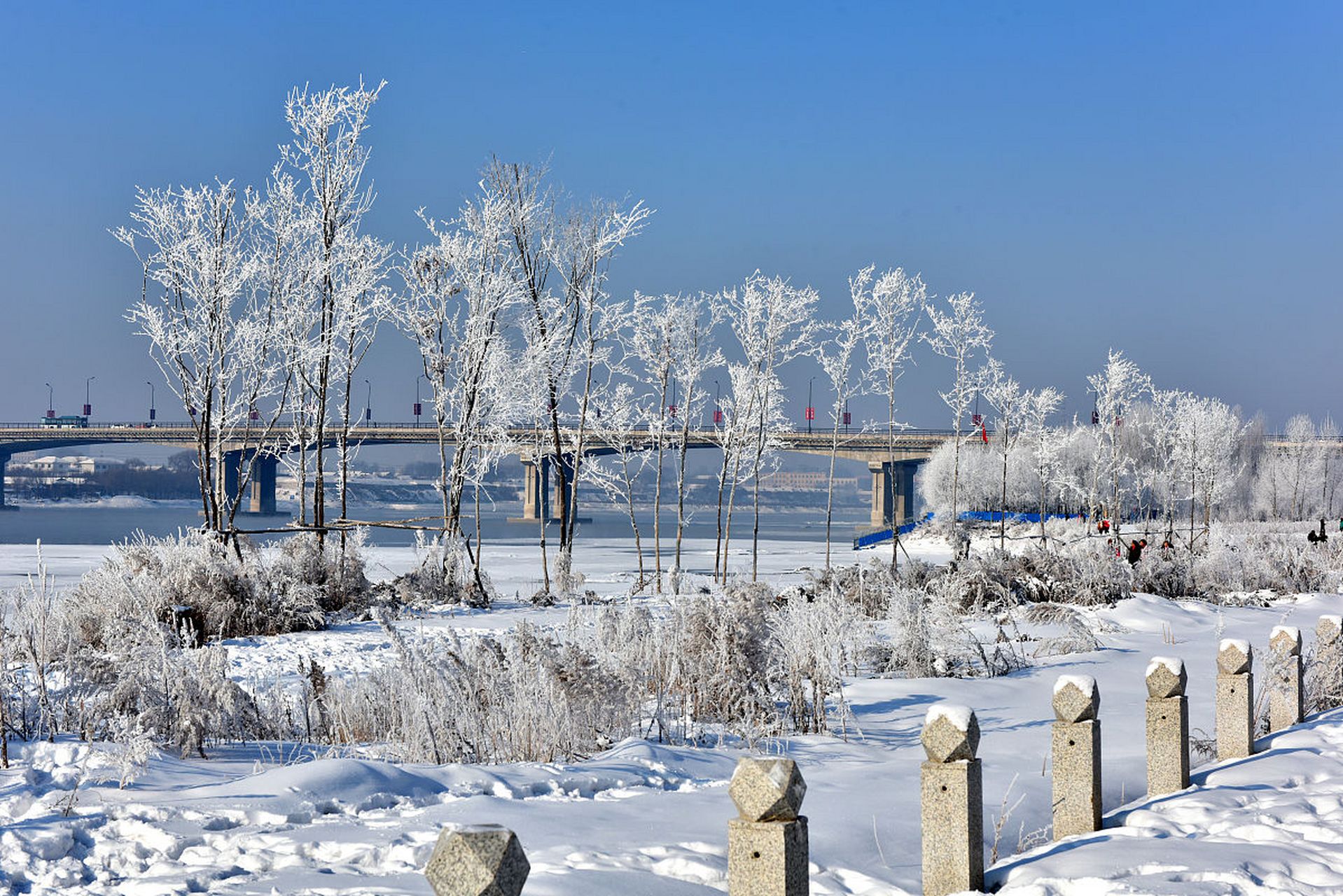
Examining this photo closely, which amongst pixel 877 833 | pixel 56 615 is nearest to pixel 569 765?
pixel 877 833

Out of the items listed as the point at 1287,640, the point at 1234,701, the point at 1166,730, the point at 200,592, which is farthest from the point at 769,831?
the point at 200,592

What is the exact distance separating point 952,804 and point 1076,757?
49.5 inches

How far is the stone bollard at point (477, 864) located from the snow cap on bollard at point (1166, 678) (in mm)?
4258

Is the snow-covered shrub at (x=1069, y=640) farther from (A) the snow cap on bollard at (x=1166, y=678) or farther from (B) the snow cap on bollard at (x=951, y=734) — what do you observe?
(B) the snow cap on bollard at (x=951, y=734)

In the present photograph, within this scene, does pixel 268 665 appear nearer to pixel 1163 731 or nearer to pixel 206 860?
pixel 206 860

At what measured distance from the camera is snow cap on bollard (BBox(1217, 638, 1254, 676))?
22.2ft

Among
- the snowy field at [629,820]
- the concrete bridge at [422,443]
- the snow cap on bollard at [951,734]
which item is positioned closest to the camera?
the snow cap on bollard at [951,734]

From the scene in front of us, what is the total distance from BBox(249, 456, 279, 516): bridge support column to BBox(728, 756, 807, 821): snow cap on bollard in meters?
83.6

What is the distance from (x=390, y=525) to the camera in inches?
630

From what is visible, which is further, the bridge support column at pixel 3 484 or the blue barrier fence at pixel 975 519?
the bridge support column at pixel 3 484

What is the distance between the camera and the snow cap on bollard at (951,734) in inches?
154

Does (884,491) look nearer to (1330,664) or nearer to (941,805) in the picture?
(1330,664)

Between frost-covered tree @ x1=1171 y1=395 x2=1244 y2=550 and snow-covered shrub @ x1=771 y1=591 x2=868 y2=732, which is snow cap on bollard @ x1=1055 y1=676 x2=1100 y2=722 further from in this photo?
frost-covered tree @ x1=1171 y1=395 x2=1244 y2=550

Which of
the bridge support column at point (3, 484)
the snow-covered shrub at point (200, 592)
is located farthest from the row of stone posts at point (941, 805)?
the bridge support column at point (3, 484)
